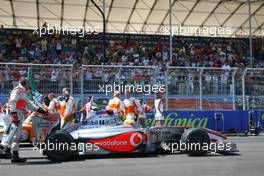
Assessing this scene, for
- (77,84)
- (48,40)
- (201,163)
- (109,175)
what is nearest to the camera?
(109,175)

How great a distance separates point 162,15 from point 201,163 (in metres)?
20.4

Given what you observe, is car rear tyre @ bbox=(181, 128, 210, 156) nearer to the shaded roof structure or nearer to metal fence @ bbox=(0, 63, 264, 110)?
metal fence @ bbox=(0, 63, 264, 110)

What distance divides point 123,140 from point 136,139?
284 mm

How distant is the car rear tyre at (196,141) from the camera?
364 inches

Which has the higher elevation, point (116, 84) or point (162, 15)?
point (162, 15)

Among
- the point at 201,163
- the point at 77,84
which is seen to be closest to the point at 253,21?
the point at 77,84

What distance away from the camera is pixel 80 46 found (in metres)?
28.3

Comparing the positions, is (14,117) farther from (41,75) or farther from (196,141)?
(41,75)

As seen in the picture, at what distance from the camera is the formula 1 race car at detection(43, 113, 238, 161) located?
8.77 m

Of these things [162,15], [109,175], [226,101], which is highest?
[162,15]

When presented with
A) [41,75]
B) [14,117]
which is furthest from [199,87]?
[14,117]

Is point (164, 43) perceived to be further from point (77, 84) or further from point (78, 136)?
point (78, 136)

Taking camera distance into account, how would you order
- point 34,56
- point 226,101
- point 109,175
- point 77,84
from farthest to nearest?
point 34,56 < point 226,101 < point 77,84 < point 109,175

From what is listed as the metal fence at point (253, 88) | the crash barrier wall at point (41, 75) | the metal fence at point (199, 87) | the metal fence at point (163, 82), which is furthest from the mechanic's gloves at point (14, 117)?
the metal fence at point (253, 88)
